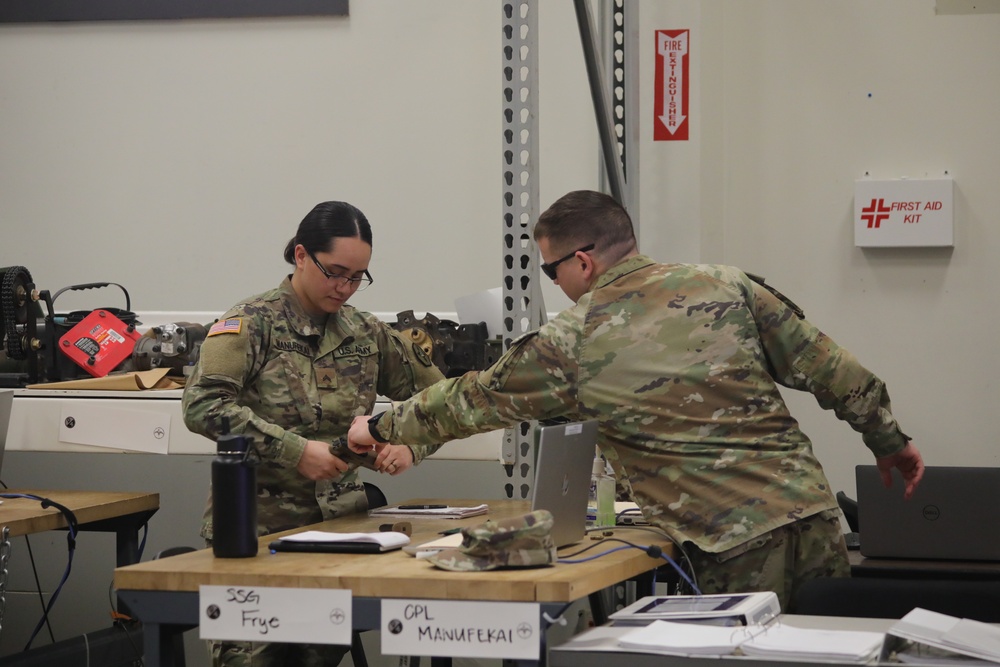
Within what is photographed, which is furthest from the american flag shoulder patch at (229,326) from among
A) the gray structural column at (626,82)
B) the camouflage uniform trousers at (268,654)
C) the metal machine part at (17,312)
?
the gray structural column at (626,82)

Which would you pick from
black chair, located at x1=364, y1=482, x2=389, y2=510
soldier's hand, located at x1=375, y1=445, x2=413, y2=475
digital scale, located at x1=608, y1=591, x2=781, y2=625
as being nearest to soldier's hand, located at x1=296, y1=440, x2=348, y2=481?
soldier's hand, located at x1=375, y1=445, x2=413, y2=475

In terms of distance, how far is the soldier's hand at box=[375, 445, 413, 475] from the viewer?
272cm

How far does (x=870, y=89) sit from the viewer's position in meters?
4.04

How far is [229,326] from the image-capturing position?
2717 millimetres

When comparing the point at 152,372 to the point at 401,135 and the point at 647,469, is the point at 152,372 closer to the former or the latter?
the point at 401,135

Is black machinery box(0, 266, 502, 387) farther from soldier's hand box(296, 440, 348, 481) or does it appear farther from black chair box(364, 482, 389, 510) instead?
soldier's hand box(296, 440, 348, 481)

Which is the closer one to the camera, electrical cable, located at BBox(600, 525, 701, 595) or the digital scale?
the digital scale

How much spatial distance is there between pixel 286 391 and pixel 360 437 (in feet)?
1.18

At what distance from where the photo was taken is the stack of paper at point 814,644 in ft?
5.34

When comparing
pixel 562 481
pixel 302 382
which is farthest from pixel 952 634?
pixel 302 382

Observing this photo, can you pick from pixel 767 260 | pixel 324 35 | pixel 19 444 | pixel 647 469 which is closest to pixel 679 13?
pixel 767 260

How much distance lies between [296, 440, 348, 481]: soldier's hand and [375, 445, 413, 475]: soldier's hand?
113 millimetres

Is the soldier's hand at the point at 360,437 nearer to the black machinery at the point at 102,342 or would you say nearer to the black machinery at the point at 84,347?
the black machinery at the point at 102,342

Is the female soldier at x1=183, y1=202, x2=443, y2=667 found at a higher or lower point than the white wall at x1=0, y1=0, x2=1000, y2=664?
lower
